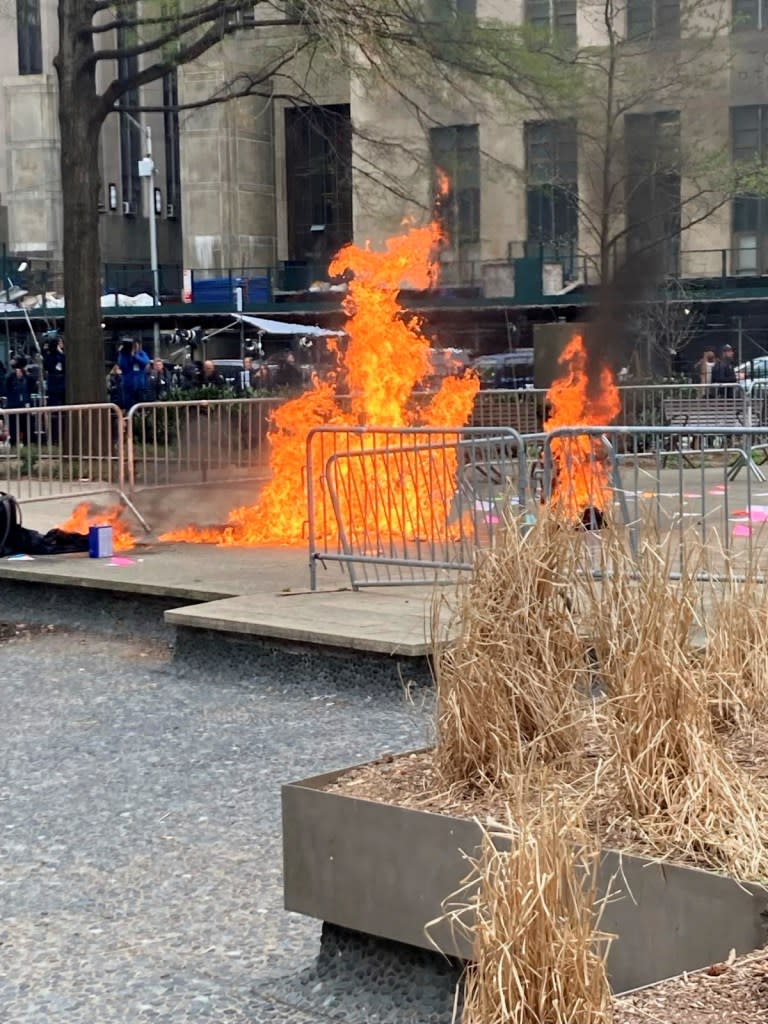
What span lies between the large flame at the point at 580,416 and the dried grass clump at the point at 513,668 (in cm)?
70

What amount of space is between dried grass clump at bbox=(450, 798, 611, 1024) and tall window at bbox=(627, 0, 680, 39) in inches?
798

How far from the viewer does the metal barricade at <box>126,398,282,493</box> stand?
44.0 ft

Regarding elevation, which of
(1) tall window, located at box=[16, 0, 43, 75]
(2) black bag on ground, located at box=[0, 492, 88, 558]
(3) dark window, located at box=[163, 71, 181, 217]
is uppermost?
(1) tall window, located at box=[16, 0, 43, 75]

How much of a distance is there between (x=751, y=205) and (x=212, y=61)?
1816cm

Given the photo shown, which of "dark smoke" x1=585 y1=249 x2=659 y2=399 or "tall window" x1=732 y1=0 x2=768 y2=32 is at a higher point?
"tall window" x1=732 y1=0 x2=768 y2=32

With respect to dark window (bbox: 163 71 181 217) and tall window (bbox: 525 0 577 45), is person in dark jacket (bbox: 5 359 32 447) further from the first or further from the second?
dark window (bbox: 163 71 181 217)

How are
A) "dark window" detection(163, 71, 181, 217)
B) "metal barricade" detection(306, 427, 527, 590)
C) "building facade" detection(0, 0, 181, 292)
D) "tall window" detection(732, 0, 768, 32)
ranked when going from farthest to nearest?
"dark window" detection(163, 71, 181, 217) < "building facade" detection(0, 0, 181, 292) < "tall window" detection(732, 0, 768, 32) < "metal barricade" detection(306, 427, 527, 590)

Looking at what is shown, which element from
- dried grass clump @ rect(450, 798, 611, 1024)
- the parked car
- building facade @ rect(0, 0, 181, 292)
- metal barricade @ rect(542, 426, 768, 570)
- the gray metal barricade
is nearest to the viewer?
dried grass clump @ rect(450, 798, 611, 1024)

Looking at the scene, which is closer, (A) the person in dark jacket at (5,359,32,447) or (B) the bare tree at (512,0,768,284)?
(B) the bare tree at (512,0,768,284)

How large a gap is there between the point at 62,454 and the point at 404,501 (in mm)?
4298

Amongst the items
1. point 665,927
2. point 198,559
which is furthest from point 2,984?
point 198,559

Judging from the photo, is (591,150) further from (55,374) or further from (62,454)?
(62,454)

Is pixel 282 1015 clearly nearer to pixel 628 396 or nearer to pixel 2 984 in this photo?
pixel 2 984

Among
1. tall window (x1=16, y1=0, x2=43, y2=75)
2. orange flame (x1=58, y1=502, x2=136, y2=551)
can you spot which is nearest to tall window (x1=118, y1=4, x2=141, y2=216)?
tall window (x1=16, y1=0, x2=43, y2=75)
